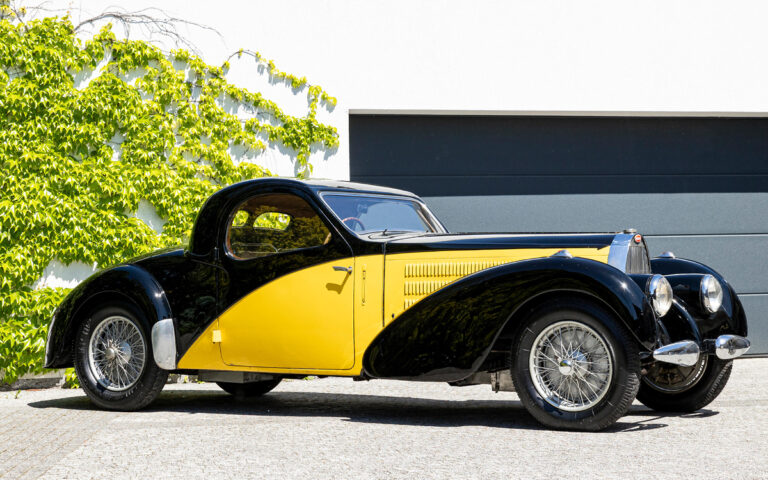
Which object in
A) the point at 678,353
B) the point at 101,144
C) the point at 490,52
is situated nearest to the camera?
the point at 678,353

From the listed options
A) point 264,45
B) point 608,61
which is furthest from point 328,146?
point 608,61

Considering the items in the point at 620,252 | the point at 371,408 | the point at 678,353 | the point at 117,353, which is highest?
the point at 620,252

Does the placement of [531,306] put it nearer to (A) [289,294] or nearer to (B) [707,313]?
(B) [707,313]

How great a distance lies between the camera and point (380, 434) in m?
5.34

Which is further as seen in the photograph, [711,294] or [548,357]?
[711,294]

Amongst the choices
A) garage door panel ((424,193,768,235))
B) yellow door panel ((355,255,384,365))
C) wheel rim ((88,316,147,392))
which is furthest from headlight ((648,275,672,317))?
garage door panel ((424,193,768,235))

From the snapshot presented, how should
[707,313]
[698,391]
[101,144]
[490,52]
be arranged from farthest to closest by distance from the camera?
[490,52] → [101,144] → [698,391] → [707,313]

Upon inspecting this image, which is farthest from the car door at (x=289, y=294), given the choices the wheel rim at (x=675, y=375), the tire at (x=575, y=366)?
the wheel rim at (x=675, y=375)

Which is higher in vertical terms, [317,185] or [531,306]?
[317,185]

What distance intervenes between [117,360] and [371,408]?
1854 millimetres

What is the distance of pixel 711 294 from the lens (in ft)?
19.9

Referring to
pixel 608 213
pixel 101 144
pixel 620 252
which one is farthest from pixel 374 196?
pixel 608 213

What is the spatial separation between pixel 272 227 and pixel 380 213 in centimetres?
79

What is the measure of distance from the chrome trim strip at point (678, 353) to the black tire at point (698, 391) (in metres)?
1.10
